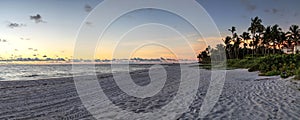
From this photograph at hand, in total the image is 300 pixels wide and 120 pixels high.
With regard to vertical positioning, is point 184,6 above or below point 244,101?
above

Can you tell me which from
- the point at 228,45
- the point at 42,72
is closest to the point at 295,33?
the point at 228,45

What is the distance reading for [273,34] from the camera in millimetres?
80062

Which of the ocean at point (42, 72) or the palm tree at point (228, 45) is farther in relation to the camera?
the palm tree at point (228, 45)

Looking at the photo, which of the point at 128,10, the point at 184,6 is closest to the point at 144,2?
the point at 128,10

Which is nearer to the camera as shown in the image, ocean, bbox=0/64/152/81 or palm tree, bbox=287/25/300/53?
ocean, bbox=0/64/152/81

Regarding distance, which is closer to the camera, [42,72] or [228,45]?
[42,72]

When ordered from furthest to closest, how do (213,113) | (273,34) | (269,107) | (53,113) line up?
(273,34), (53,113), (269,107), (213,113)

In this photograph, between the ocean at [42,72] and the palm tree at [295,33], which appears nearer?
the ocean at [42,72]

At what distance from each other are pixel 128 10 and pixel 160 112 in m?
8.24

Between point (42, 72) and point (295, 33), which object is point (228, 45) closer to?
point (295, 33)

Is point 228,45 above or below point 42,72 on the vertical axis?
above

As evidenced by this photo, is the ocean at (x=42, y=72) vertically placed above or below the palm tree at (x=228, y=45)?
below

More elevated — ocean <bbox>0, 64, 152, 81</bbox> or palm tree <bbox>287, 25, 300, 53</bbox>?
palm tree <bbox>287, 25, 300, 53</bbox>

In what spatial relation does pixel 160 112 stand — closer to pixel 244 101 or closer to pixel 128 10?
pixel 244 101
